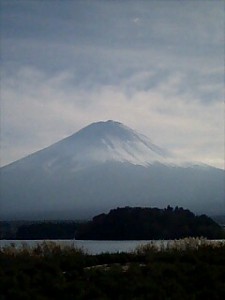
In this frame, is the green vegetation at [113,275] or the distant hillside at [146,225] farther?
the distant hillside at [146,225]

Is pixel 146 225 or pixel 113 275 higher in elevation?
pixel 146 225

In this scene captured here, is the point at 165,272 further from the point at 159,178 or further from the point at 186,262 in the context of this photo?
the point at 159,178

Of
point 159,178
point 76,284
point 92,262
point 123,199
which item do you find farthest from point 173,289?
point 159,178

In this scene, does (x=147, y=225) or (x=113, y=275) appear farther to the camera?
(x=147, y=225)

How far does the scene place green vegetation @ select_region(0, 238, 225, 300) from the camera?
263 inches

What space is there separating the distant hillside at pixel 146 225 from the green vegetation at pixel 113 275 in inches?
593

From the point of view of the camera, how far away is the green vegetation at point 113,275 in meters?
6.67

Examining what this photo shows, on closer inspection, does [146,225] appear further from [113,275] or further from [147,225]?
[113,275]

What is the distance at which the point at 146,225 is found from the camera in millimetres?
25219

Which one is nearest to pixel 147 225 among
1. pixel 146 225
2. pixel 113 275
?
pixel 146 225

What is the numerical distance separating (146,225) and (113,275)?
1814 cm

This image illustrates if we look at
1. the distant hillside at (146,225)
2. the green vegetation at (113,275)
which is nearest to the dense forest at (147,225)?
the distant hillside at (146,225)

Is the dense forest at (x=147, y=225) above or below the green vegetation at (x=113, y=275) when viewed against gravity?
above

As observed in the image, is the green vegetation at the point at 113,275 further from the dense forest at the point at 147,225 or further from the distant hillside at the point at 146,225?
the distant hillside at the point at 146,225
